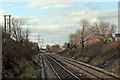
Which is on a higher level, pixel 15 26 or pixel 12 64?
pixel 15 26

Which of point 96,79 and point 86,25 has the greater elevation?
point 86,25

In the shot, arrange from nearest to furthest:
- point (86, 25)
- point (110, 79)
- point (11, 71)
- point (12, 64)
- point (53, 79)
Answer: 1. point (11, 71)
2. point (12, 64)
3. point (110, 79)
4. point (53, 79)
5. point (86, 25)

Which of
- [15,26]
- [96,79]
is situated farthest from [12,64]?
[15,26]

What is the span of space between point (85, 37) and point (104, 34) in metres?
7.21

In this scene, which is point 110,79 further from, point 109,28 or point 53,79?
point 109,28

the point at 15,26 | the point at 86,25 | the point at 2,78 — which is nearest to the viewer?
the point at 2,78

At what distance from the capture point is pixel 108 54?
50812 millimetres

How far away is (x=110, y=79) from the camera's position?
25.5 m

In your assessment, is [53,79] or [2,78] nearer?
[2,78]

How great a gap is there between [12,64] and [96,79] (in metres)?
7.35

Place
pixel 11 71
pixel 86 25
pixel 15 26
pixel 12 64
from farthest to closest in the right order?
pixel 86 25, pixel 15 26, pixel 12 64, pixel 11 71

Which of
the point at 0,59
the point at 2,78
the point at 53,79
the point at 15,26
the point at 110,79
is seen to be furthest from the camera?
the point at 15,26

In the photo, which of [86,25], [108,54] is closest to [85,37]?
[86,25]

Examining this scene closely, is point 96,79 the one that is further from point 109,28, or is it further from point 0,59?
point 109,28
